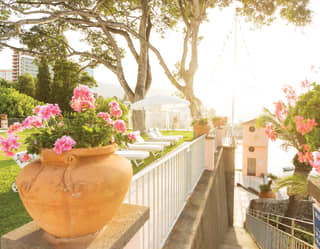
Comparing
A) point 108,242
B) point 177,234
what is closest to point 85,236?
point 108,242

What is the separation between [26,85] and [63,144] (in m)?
38.9

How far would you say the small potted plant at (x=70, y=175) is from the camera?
3.57 feet

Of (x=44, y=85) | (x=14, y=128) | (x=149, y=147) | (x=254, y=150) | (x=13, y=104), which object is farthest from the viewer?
(x=44, y=85)

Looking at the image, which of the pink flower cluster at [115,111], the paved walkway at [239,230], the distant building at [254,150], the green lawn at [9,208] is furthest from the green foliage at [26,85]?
the pink flower cluster at [115,111]

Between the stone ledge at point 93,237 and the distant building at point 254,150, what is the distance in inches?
1083

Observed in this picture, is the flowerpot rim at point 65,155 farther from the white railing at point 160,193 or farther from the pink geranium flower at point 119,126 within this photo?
the white railing at point 160,193

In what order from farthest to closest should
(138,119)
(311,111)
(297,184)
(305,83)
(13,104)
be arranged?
1. (13,104)
2. (138,119)
3. (297,184)
4. (305,83)
5. (311,111)

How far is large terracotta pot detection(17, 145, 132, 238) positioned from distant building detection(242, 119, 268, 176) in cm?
2779

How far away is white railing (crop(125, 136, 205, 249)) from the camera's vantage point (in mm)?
2193

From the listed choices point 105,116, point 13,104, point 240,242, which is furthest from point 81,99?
point 13,104

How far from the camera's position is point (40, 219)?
1.14 meters

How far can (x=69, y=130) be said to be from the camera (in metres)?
1.27

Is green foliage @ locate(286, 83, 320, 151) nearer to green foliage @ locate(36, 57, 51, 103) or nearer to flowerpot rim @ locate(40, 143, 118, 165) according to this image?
flowerpot rim @ locate(40, 143, 118, 165)

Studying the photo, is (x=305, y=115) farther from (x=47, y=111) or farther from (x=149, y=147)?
(x=149, y=147)
